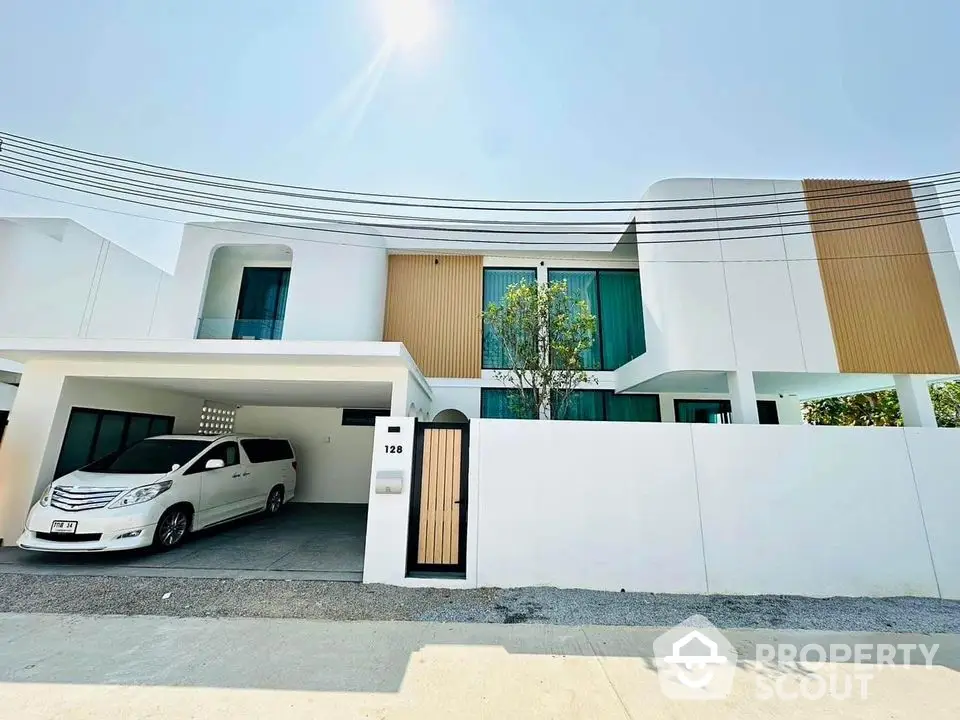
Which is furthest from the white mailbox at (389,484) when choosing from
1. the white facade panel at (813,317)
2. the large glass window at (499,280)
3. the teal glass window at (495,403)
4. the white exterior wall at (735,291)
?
the white facade panel at (813,317)

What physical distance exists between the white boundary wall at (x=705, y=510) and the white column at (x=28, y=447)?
542cm

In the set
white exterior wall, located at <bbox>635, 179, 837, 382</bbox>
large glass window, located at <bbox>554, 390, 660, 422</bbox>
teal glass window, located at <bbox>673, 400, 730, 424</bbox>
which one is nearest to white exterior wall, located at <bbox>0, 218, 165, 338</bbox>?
large glass window, located at <bbox>554, 390, 660, 422</bbox>

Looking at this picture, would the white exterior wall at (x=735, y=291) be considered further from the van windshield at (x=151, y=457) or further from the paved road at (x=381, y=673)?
the van windshield at (x=151, y=457)

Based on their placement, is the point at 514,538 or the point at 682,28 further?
the point at 682,28

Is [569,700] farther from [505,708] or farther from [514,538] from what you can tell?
[514,538]

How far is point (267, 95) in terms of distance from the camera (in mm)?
6172

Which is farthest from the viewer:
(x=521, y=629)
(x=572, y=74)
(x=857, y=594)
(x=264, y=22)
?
(x=572, y=74)

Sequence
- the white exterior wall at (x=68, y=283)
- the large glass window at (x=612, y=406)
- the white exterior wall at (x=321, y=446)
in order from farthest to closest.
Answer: the white exterior wall at (x=321, y=446)
the large glass window at (x=612, y=406)
the white exterior wall at (x=68, y=283)

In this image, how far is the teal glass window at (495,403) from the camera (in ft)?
29.6

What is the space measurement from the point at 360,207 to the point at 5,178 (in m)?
5.62

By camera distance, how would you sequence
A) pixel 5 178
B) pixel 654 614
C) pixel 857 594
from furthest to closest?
pixel 5 178, pixel 857 594, pixel 654 614

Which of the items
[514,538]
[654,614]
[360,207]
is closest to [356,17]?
[360,207]

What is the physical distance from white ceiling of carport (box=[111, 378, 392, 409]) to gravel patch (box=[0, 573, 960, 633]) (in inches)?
118

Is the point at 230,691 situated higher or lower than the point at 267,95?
lower
